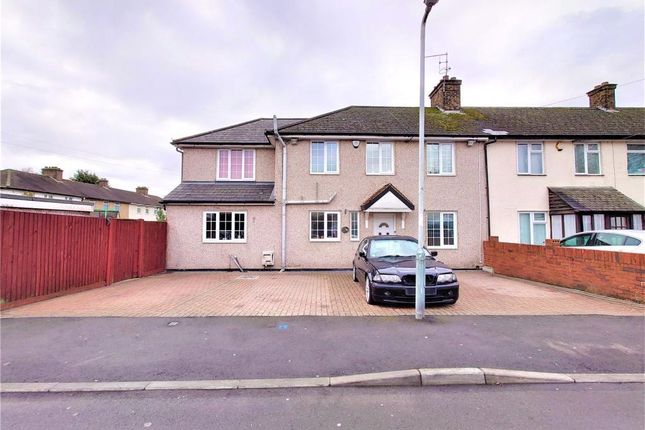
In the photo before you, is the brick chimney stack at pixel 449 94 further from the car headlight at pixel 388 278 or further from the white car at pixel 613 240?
the car headlight at pixel 388 278

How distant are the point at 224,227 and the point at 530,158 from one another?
14098mm

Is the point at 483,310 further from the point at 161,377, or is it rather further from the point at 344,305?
the point at 161,377

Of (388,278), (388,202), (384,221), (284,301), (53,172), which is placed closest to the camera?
(388,278)

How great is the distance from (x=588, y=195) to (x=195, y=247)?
1701 cm

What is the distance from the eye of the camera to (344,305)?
7.09 metres

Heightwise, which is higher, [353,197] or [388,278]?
[353,197]

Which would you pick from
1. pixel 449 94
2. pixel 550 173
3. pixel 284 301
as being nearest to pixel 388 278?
pixel 284 301

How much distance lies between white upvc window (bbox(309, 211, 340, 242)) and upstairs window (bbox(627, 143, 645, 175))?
1358 cm

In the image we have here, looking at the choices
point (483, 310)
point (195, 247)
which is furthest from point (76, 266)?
point (483, 310)

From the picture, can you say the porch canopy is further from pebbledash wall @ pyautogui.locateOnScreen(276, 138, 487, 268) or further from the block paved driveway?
the block paved driveway

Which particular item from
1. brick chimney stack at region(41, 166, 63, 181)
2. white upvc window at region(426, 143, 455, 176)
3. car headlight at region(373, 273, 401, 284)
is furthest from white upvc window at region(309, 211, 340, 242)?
brick chimney stack at region(41, 166, 63, 181)

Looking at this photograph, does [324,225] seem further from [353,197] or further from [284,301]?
[284,301]

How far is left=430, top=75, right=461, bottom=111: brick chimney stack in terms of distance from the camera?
53.6 feet

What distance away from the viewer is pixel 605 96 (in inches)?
664
